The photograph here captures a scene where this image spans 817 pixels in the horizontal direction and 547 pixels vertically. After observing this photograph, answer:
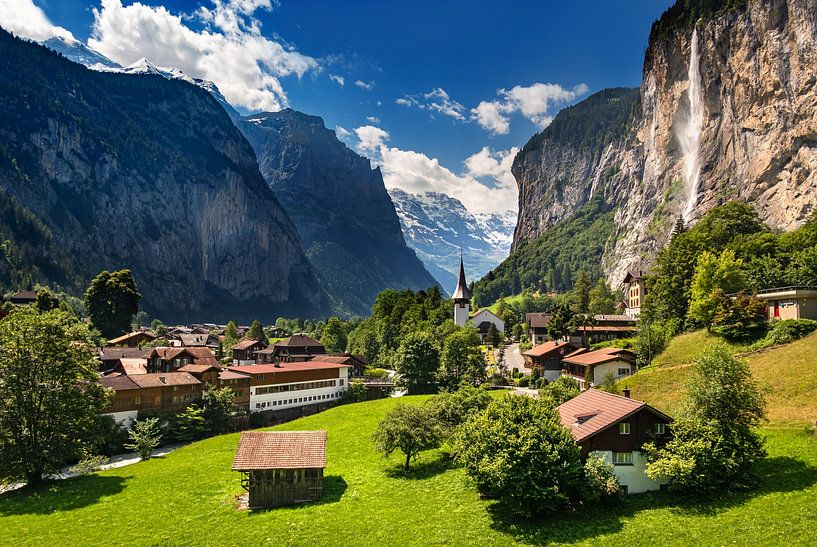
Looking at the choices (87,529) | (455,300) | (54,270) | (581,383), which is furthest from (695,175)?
(54,270)

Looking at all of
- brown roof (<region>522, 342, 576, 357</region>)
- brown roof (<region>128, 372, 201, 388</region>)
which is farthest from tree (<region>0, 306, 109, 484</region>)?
brown roof (<region>522, 342, 576, 357</region>)

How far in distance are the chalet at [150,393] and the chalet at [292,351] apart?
31.6m

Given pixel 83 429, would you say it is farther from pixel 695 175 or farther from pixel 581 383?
pixel 695 175

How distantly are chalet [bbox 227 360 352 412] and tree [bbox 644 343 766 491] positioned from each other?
5142 cm

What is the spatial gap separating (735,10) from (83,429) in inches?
5988

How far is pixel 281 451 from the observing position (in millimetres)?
37219

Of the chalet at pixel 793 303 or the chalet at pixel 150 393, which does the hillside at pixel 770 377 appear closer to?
the chalet at pixel 793 303

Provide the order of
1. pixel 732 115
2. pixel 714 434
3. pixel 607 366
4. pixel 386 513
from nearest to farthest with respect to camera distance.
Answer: pixel 714 434, pixel 386 513, pixel 607 366, pixel 732 115

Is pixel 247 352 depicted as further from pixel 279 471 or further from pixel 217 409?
pixel 279 471

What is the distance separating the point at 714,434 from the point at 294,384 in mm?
55302

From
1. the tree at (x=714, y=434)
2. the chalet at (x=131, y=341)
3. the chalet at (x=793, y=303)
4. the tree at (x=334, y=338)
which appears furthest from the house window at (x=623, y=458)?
the tree at (x=334, y=338)

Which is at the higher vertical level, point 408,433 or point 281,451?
point 408,433

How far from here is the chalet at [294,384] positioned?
69062mm

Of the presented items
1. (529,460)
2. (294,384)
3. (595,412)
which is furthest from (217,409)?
(595,412)
